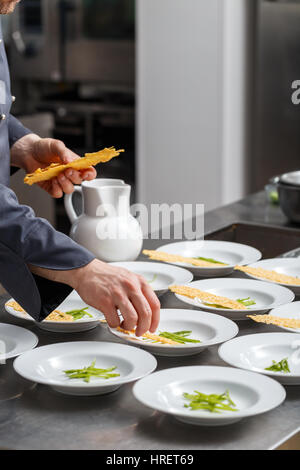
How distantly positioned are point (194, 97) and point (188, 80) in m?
0.09

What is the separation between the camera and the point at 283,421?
3.74ft

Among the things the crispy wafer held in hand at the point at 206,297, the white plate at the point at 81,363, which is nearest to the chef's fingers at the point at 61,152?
the crispy wafer held in hand at the point at 206,297

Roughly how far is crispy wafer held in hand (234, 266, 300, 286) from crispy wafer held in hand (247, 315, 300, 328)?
24 centimetres

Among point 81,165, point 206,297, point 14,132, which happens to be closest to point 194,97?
point 14,132

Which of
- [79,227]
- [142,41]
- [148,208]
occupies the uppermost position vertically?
[142,41]

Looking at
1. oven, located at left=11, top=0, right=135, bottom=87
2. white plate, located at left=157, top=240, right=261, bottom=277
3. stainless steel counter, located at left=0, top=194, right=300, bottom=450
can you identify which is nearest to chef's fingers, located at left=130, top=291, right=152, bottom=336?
stainless steel counter, located at left=0, top=194, right=300, bottom=450

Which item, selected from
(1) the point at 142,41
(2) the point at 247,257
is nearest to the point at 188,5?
(1) the point at 142,41

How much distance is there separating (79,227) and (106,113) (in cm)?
280

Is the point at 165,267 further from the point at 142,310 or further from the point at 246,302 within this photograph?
the point at 142,310

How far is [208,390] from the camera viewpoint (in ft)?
3.92

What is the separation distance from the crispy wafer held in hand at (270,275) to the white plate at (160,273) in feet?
0.44

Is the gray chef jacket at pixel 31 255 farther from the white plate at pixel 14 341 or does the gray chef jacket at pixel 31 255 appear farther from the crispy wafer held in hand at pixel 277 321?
the crispy wafer held in hand at pixel 277 321
